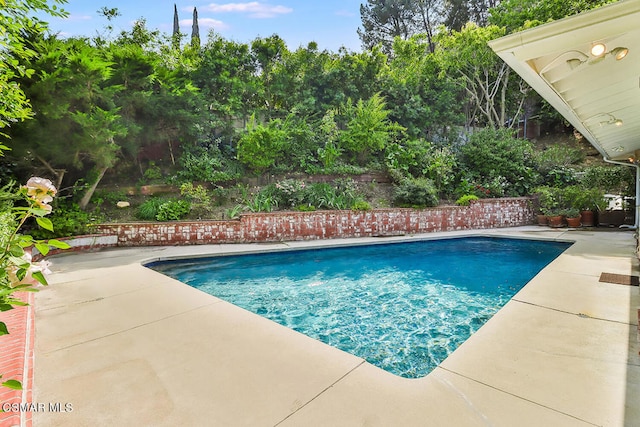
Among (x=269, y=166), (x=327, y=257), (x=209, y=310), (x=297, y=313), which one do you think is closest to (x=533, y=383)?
(x=297, y=313)

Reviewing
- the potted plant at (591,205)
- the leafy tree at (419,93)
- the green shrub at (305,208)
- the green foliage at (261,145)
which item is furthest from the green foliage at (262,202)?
the potted plant at (591,205)

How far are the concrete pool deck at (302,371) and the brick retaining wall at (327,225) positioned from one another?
3.73 m

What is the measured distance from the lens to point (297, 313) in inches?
155

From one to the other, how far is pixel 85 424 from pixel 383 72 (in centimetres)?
1383

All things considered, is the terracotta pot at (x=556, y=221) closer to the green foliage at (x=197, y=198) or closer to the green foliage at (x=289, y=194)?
the green foliage at (x=289, y=194)

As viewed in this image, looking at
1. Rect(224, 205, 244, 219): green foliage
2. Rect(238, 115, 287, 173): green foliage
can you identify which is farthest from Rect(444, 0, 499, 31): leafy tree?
Rect(224, 205, 244, 219): green foliage

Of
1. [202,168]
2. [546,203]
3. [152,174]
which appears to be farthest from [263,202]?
[546,203]

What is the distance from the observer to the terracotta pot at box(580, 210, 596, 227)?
912 cm

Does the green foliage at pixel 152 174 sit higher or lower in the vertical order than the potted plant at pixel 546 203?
higher

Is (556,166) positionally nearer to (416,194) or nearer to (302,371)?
(416,194)

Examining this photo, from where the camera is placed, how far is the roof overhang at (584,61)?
→ 68.5 inches

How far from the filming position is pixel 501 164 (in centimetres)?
1072

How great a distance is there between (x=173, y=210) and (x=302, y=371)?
6609 mm

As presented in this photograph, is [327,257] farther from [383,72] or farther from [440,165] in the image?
[383,72]
